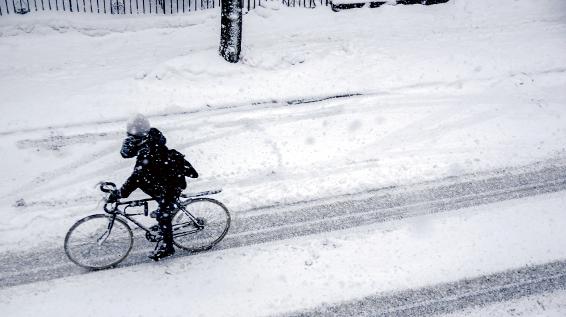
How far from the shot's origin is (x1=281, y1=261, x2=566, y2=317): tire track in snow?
5.53 meters

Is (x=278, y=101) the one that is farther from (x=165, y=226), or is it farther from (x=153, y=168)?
(x=153, y=168)

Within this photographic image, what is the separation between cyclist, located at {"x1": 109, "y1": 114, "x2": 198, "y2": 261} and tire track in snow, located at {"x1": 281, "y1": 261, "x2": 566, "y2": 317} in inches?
86.1

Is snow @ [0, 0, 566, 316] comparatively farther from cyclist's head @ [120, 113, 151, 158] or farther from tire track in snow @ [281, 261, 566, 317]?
cyclist's head @ [120, 113, 151, 158]

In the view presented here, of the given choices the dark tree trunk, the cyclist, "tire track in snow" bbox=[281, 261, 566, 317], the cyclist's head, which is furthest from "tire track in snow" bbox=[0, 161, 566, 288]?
the dark tree trunk

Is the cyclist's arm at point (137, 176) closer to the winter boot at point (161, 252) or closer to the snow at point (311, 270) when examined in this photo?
the winter boot at point (161, 252)

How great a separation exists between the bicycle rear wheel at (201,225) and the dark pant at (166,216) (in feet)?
0.51

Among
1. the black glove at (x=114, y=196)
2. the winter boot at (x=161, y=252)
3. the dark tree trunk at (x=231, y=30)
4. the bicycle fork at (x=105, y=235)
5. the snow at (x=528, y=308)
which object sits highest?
the dark tree trunk at (x=231, y=30)

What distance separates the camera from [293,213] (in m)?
7.12

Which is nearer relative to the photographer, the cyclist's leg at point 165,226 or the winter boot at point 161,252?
the cyclist's leg at point 165,226

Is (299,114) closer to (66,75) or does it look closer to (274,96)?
(274,96)

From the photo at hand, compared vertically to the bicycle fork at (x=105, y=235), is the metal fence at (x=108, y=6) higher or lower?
higher

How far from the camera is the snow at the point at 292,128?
6.02m

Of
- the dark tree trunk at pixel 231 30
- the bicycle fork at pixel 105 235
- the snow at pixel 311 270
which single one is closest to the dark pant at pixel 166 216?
the snow at pixel 311 270

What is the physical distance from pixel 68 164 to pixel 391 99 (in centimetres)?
672
